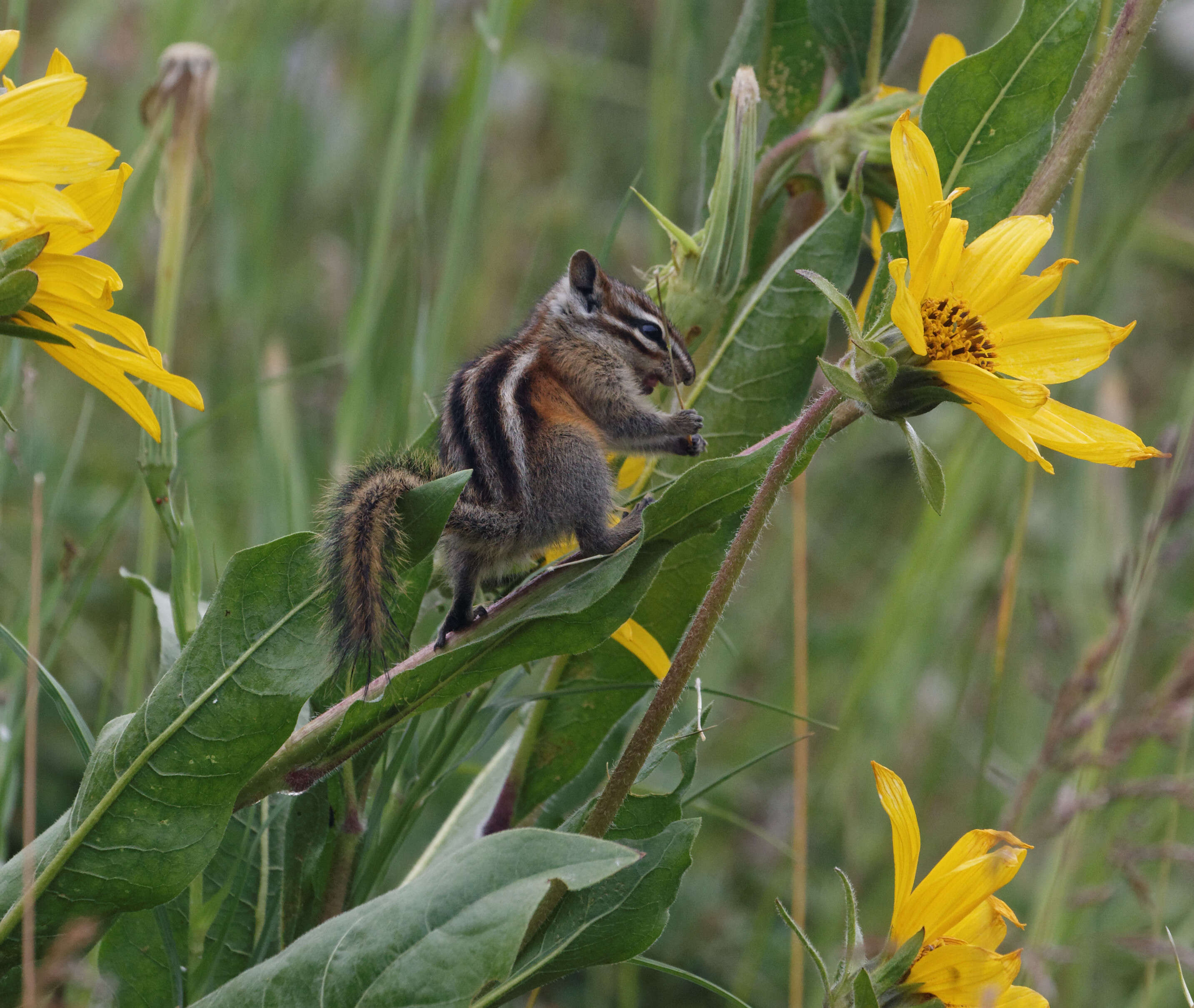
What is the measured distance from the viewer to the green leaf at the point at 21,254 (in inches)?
55.4

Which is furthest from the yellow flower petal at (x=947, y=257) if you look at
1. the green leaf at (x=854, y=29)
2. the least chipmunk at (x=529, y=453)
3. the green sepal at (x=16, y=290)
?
the green sepal at (x=16, y=290)

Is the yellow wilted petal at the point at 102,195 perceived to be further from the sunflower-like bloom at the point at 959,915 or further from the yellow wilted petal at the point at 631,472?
the sunflower-like bloom at the point at 959,915

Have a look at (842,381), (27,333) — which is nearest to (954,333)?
(842,381)

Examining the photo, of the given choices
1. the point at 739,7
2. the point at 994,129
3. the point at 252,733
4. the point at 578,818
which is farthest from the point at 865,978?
the point at 739,7

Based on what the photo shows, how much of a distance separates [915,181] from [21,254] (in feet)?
3.48

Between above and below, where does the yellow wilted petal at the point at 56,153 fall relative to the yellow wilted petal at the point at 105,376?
above

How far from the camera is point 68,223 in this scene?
54.1 inches

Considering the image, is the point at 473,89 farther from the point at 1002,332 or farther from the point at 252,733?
the point at 252,733

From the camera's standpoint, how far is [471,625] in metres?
1.61

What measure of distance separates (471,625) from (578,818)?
287mm

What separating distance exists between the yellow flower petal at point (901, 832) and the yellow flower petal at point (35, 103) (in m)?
1.25

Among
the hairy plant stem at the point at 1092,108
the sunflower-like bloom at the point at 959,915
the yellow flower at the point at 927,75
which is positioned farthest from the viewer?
the yellow flower at the point at 927,75

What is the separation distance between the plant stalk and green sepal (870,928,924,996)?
975 millimetres

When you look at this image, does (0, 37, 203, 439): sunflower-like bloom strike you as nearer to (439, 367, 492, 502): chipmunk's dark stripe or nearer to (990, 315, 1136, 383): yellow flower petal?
(439, 367, 492, 502): chipmunk's dark stripe
